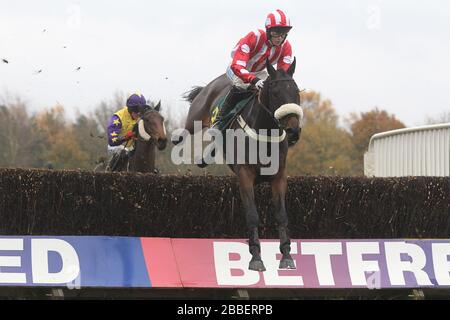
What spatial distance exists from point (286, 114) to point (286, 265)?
4.52 feet

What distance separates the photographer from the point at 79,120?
139 ft

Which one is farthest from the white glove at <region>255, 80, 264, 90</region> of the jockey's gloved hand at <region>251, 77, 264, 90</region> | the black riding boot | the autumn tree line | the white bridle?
the autumn tree line

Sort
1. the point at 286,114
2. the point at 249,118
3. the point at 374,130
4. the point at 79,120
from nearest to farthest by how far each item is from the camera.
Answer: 1. the point at 286,114
2. the point at 249,118
3. the point at 79,120
4. the point at 374,130

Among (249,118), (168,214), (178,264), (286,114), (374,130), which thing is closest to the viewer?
(286,114)

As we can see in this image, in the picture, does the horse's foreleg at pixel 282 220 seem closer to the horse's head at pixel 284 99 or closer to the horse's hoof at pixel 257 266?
the horse's hoof at pixel 257 266

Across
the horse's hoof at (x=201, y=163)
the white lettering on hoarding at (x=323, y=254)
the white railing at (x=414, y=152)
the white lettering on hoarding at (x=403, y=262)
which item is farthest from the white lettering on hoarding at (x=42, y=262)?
the white railing at (x=414, y=152)

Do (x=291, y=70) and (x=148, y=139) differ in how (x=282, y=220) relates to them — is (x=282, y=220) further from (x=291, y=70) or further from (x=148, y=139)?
(x=148, y=139)

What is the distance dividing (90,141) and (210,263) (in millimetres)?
→ 27229

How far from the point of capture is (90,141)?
3553 centimetres

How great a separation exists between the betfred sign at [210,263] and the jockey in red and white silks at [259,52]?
5.96 ft

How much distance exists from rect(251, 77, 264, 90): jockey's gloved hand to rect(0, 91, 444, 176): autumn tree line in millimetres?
19359
